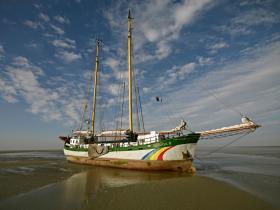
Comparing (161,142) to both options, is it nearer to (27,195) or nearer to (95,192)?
(95,192)

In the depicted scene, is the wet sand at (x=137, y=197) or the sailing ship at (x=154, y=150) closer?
the wet sand at (x=137, y=197)

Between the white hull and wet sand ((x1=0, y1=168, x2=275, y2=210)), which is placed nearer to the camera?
wet sand ((x1=0, y1=168, x2=275, y2=210))

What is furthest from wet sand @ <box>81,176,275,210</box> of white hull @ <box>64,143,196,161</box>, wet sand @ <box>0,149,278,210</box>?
white hull @ <box>64,143,196,161</box>

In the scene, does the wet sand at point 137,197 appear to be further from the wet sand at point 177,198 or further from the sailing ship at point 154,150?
the sailing ship at point 154,150

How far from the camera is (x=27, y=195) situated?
12.8m

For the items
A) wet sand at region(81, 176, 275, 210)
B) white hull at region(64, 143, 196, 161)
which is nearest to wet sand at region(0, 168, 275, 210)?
wet sand at region(81, 176, 275, 210)

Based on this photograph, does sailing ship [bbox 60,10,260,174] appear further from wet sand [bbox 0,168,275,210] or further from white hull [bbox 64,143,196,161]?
wet sand [bbox 0,168,275,210]

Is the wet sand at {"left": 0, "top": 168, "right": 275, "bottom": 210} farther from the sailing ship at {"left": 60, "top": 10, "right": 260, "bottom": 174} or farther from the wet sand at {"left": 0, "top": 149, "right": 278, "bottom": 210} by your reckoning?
the sailing ship at {"left": 60, "top": 10, "right": 260, "bottom": 174}

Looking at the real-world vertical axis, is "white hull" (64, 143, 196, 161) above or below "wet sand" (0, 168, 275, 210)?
above

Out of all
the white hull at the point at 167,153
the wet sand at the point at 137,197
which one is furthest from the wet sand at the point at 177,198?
the white hull at the point at 167,153

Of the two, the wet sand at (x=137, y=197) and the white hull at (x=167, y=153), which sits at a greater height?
the white hull at (x=167, y=153)

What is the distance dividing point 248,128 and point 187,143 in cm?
696

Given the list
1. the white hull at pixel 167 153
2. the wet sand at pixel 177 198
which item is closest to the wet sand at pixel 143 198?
the wet sand at pixel 177 198

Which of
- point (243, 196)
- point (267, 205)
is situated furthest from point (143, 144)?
point (267, 205)
